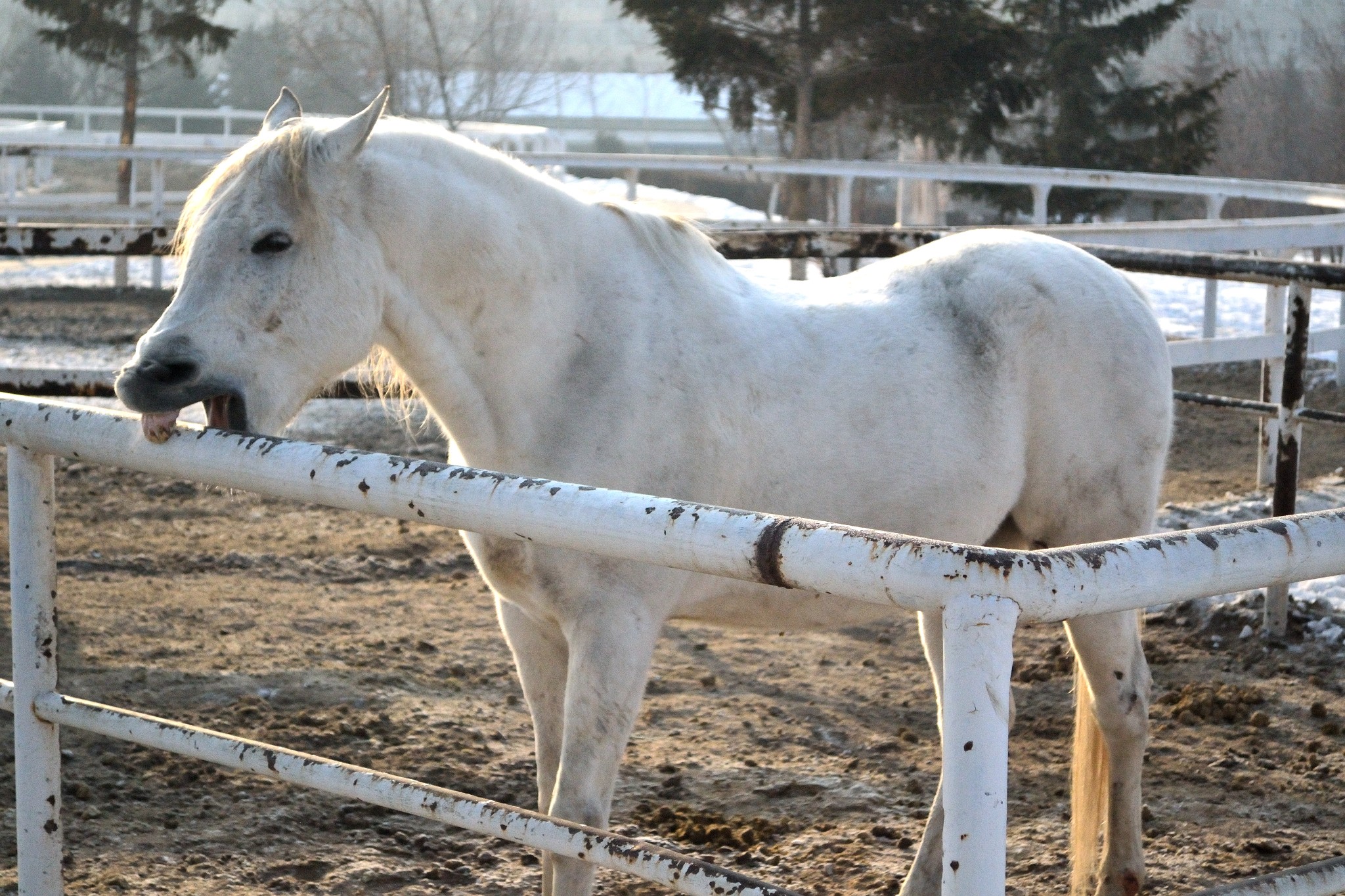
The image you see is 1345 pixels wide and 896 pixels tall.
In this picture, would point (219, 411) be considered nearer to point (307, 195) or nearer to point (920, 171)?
point (307, 195)

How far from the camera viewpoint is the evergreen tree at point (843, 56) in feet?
50.0

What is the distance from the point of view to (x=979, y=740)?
114cm

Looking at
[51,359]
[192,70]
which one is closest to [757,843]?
[51,359]

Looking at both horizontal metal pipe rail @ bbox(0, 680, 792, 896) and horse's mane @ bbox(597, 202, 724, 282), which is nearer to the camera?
horizontal metal pipe rail @ bbox(0, 680, 792, 896)

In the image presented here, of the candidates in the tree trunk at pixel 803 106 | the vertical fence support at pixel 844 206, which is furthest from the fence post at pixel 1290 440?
the tree trunk at pixel 803 106

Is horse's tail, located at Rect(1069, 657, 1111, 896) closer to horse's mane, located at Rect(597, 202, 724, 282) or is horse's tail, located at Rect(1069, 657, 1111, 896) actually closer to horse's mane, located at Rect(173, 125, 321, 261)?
horse's mane, located at Rect(597, 202, 724, 282)

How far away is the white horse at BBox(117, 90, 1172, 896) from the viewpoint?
2.29 meters

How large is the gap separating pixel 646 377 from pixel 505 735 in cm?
165

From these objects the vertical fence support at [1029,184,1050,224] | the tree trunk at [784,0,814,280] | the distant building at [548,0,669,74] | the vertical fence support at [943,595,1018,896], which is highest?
the distant building at [548,0,669,74]

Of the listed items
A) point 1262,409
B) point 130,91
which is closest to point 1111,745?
point 1262,409

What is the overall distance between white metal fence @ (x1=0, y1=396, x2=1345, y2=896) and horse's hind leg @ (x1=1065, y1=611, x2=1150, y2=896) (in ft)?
5.31

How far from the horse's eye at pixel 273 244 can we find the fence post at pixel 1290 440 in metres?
3.61

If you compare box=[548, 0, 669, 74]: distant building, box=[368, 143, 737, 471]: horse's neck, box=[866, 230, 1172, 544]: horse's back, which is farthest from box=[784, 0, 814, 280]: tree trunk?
box=[548, 0, 669, 74]: distant building

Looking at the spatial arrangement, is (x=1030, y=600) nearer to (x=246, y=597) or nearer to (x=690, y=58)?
(x=246, y=597)
